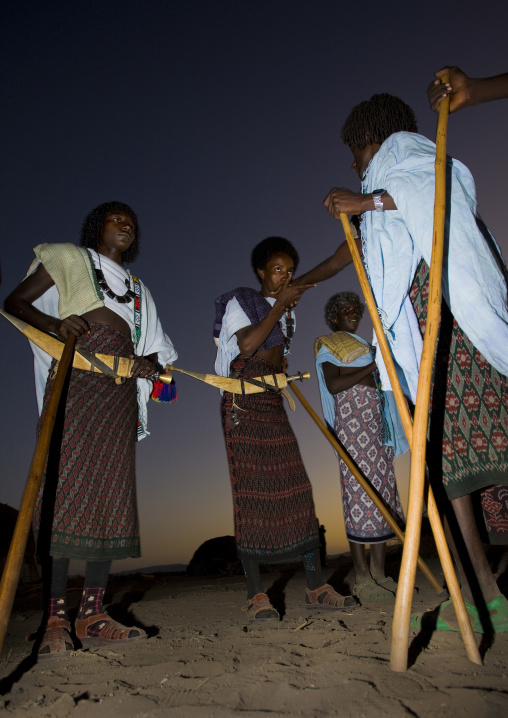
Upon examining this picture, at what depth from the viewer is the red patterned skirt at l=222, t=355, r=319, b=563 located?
11.0ft

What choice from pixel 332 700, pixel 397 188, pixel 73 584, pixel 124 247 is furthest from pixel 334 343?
pixel 73 584

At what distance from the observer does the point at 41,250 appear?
3.12 meters

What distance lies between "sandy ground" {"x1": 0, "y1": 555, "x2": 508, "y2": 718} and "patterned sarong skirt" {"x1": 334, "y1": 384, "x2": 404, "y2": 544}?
0.98 meters

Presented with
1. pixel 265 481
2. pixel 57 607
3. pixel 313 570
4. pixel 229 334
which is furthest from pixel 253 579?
pixel 229 334

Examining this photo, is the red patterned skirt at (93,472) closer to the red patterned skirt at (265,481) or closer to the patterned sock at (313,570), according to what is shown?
the red patterned skirt at (265,481)

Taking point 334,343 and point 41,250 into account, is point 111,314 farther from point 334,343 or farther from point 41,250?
point 334,343

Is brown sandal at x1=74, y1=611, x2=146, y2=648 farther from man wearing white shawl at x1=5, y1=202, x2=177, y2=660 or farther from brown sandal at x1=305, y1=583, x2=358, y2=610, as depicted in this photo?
brown sandal at x1=305, y1=583, x2=358, y2=610

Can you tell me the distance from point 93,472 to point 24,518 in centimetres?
82

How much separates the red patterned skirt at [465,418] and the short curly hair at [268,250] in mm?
2050

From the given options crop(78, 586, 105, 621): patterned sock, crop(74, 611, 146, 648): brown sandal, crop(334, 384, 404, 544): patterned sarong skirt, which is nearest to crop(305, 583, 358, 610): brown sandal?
crop(334, 384, 404, 544): patterned sarong skirt

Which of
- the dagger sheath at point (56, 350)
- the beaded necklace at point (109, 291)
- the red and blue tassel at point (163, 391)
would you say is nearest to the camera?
the dagger sheath at point (56, 350)

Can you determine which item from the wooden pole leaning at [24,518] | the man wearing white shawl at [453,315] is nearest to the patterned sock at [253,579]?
the man wearing white shawl at [453,315]

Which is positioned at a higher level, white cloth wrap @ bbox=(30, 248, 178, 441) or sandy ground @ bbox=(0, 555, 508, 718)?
white cloth wrap @ bbox=(30, 248, 178, 441)

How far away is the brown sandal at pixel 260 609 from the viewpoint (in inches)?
118
